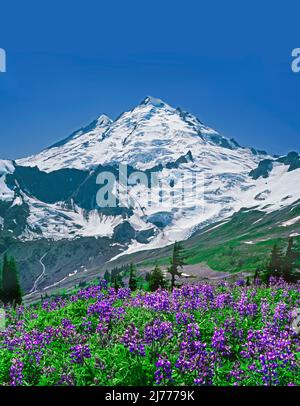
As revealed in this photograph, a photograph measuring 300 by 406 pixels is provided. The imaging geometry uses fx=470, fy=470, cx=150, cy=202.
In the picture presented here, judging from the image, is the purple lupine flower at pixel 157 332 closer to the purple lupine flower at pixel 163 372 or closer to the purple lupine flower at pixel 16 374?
the purple lupine flower at pixel 163 372

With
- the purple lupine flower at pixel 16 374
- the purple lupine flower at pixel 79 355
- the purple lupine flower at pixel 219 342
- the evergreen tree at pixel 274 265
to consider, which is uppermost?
the evergreen tree at pixel 274 265

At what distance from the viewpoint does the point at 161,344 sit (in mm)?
10242

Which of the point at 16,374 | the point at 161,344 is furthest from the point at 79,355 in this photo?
the point at 161,344

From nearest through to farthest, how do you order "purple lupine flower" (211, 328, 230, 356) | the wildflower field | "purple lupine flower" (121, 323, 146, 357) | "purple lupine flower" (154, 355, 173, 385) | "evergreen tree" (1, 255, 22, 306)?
"purple lupine flower" (154, 355, 173, 385)
the wildflower field
"purple lupine flower" (121, 323, 146, 357)
"purple lupine flower" (211, 328, 230, 356)
"evergreen tree" (1, 255, 22, 306)

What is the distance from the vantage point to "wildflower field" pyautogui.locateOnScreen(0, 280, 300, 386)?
8938mm

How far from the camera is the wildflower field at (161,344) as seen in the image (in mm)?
8938

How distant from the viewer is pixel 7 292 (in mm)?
59688

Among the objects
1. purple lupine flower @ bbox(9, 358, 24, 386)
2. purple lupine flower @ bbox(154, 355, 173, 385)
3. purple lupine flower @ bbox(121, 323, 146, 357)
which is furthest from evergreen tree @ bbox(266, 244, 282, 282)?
purple lupine flower @ bbox(9, 358, 24, 386)

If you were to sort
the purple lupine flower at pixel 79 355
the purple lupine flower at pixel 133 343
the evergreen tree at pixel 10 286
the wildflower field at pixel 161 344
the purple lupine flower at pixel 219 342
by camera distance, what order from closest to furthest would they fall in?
the wildflower field at pixel 161 344 < the purple lupine flower at pixel 133 343 < the purple lupine flower at pixel 79 355 < the purple lupine flower at pixel 219 342 < the evergreen tree at pixel 10 286

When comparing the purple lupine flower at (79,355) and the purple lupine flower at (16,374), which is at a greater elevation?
the purple lupine flower at (79,355)

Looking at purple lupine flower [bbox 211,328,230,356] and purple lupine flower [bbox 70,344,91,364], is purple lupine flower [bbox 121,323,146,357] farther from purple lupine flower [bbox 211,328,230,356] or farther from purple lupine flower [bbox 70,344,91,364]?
purple lupine flower [bbox 211,328,230,356]

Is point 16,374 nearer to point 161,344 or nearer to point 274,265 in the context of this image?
point 161,344

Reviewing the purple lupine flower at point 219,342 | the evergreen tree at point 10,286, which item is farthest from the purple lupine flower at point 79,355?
the evergreen tree at point 10,286
